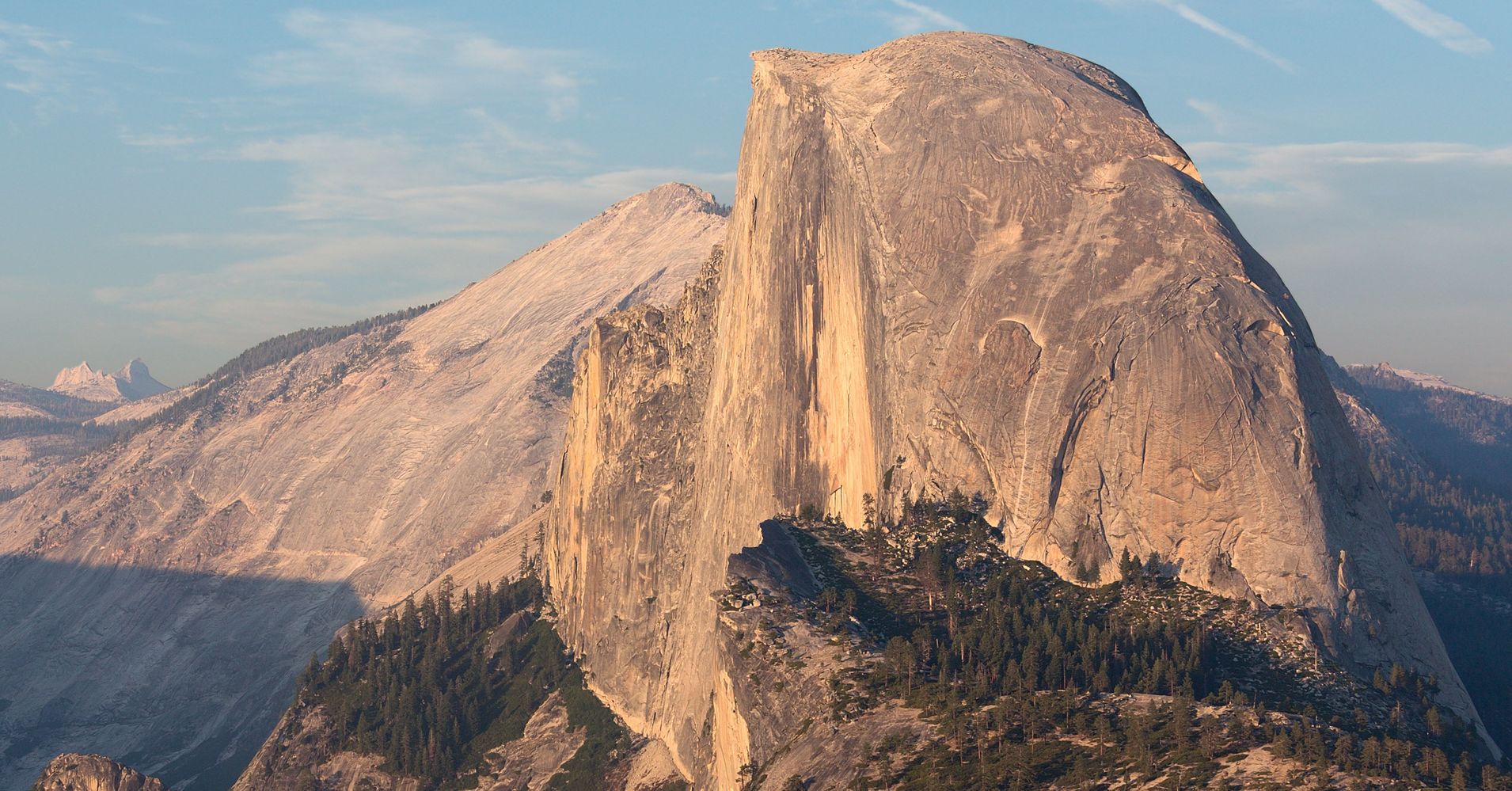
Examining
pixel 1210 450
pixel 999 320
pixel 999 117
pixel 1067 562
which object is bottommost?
pixel 1067 562

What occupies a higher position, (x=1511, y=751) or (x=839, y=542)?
(x=839, y=542)

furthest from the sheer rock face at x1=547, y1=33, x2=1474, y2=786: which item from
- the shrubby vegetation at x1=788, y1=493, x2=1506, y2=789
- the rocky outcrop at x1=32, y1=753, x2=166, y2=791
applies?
the rocky outcrop at x1=32, y1=753, x2=166, y2=791

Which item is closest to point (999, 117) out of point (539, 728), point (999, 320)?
point (999, 320)

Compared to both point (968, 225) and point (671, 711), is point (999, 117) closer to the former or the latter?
point (968, 225)

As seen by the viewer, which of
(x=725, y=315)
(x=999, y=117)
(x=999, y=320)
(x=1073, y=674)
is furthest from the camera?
(x=725, y=315)

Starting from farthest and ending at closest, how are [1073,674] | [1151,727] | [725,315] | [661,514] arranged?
[661,514] < [725,315] < [1073,674] < [1151,727]

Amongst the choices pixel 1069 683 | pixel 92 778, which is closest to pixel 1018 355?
pixel 1069 683

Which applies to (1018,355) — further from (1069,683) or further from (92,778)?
(92,778)

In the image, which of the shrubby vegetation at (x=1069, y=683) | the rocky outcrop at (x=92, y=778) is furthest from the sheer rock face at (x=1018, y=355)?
the rocky outcrop at (x=92, y=778)

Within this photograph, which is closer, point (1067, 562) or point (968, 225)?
point (1067, 562)
